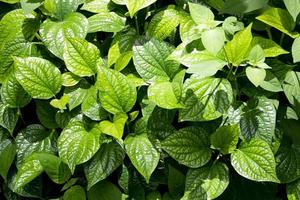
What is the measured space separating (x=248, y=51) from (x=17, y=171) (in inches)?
30.4

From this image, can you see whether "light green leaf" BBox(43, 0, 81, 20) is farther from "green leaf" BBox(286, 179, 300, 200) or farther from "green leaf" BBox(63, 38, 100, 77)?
"green leaf" BBox(286, 179, 300, 200)

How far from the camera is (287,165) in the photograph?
4.95ft

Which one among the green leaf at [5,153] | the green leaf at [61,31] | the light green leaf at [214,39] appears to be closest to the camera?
the light green leaf at [214,39]

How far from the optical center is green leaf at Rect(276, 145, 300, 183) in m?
1.50

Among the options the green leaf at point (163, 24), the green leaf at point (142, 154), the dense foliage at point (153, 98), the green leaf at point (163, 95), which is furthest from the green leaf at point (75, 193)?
the green leaf at point (163, 24)

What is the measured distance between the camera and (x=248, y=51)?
140 centimetres

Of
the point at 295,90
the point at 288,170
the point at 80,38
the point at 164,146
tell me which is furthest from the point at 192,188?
the point at 80,38

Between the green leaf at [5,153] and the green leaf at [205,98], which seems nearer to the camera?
the green leaf at [205,98]

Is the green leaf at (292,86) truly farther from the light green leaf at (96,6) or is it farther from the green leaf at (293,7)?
the light green leaf at (96,6)

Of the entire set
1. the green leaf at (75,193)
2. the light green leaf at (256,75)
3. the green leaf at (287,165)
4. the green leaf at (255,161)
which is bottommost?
the green leaf at (75,193)

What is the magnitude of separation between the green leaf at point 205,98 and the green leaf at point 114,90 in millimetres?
153

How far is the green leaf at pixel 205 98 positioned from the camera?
4.57 feet

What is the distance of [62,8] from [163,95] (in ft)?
1.36

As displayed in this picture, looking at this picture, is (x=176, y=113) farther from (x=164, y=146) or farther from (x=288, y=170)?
(x=288, y=170)
